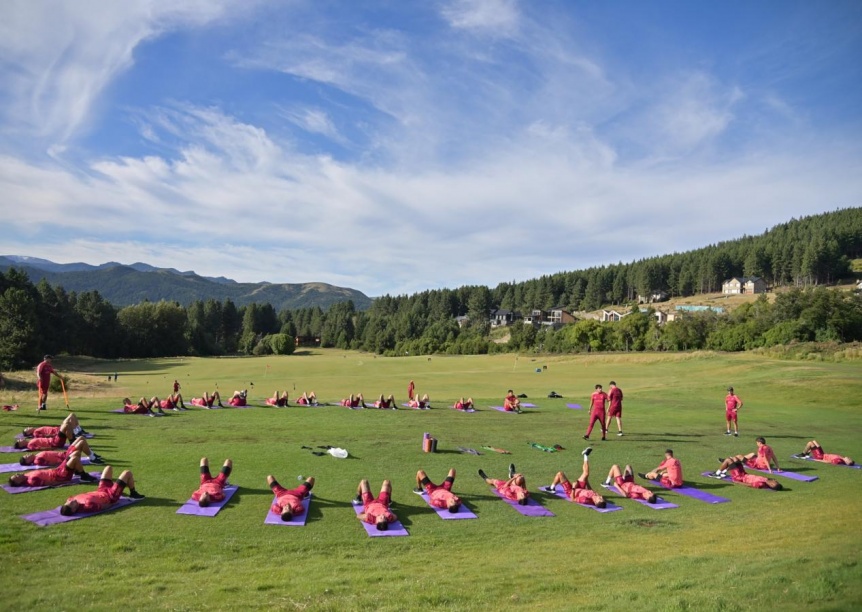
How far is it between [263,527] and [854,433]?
92.6ft

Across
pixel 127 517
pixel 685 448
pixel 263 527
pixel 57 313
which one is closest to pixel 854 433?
pixel 685 448

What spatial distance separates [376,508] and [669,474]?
954cm

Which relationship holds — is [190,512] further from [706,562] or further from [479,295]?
[479,295]

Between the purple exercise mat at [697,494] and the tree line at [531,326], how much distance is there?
67617mm

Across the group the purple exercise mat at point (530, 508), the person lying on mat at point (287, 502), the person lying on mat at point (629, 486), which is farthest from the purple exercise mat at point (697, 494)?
the person lying on mat at point (287, 502)

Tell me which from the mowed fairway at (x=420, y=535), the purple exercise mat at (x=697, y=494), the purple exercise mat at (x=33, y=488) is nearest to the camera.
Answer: the mowed fairway at (x=420, y=535)

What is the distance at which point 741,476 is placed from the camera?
1719 centimetres

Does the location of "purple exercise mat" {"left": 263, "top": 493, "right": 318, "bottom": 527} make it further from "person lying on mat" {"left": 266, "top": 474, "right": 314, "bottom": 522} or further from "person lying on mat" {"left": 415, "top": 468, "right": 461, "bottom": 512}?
"person lying on mat" {"left": 415, "top": 468, "right": 461, "bottom": 512}

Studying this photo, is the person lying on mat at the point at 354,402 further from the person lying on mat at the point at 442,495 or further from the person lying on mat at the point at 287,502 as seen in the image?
the person lying on mat at the point at 287,502

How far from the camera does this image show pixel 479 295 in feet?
653

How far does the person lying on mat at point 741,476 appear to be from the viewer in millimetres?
16578

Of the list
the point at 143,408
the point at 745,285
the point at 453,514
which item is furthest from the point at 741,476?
the point at 745,285

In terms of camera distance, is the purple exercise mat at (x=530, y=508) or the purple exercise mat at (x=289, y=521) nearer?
the purple exercise mat at (x=289, y=521)

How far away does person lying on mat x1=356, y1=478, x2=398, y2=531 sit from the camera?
478 inches
